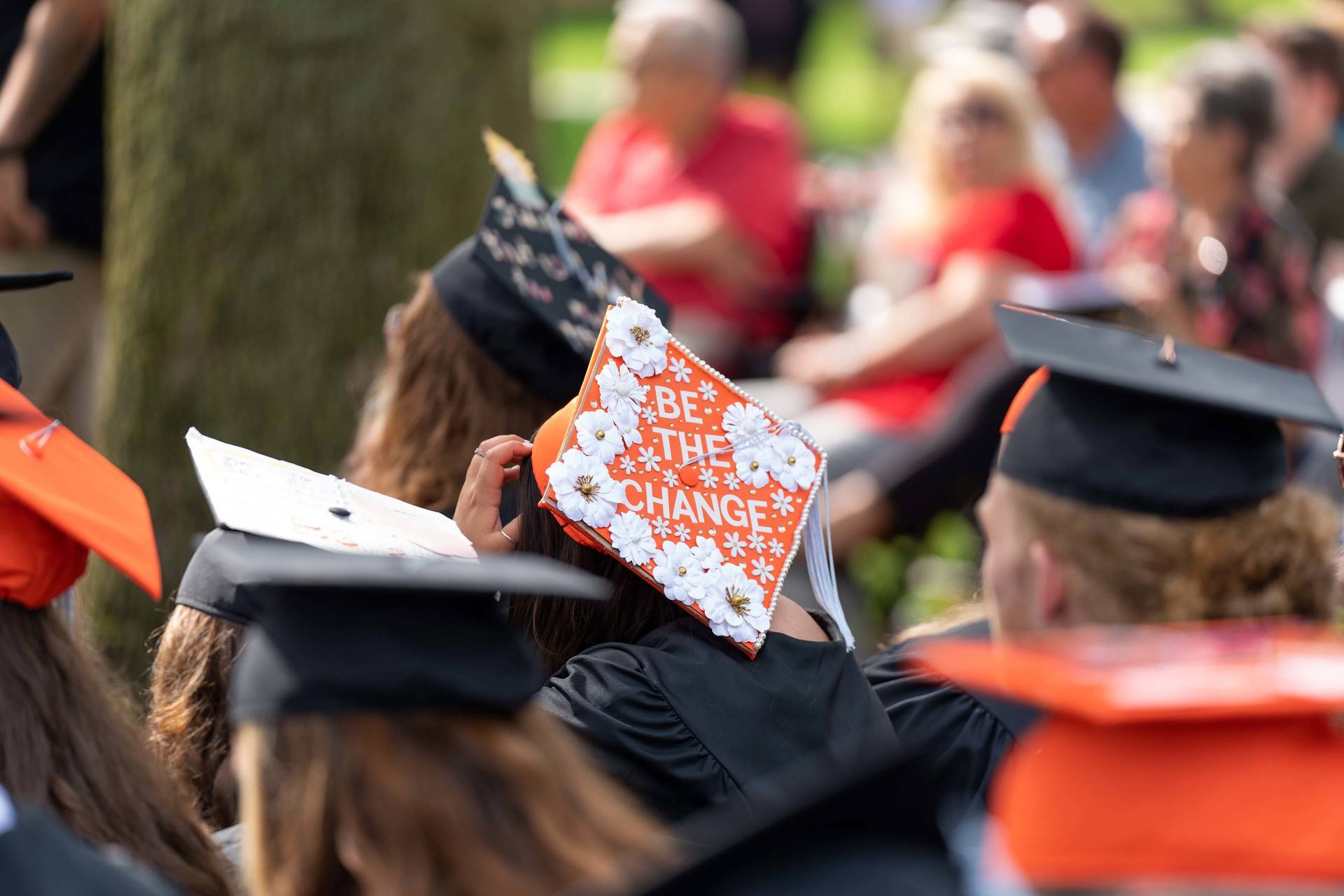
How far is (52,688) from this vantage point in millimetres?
2020

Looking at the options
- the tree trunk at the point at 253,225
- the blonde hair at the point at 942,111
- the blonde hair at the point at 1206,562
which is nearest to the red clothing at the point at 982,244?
the blonde hair at the point at 942,111

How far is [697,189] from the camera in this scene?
6.12m

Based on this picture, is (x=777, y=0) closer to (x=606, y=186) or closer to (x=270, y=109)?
(x=606, y=186)

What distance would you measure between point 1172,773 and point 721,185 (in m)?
4.90

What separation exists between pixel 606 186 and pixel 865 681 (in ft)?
13.3

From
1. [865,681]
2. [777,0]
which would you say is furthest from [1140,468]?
[777,0]

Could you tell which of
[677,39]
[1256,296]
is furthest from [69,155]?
[1256,296]

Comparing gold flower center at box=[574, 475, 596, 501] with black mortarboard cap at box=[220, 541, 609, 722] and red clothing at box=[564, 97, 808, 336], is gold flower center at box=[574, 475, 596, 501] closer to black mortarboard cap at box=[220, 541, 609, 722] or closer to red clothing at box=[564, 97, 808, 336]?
black mortarboard cap at box=[220, 541, 609, 722]

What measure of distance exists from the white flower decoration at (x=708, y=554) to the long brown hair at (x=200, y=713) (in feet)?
2.60

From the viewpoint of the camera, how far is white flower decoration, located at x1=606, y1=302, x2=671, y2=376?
244cm

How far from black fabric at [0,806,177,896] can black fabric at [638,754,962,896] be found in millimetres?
524

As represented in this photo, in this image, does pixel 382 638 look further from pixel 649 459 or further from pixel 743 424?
pixel 743 424

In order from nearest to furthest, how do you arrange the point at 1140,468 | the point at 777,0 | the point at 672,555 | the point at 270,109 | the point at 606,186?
1. the point at 1140,468
2. the point at 672,555
3. the point at 270,109
4. the point at 606,186
5. the point at 777,0

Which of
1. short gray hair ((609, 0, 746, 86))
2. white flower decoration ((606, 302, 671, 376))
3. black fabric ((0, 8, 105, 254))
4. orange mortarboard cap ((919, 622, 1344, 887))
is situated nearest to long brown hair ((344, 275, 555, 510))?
white flower decoration ((606, 302, 671, 376))
